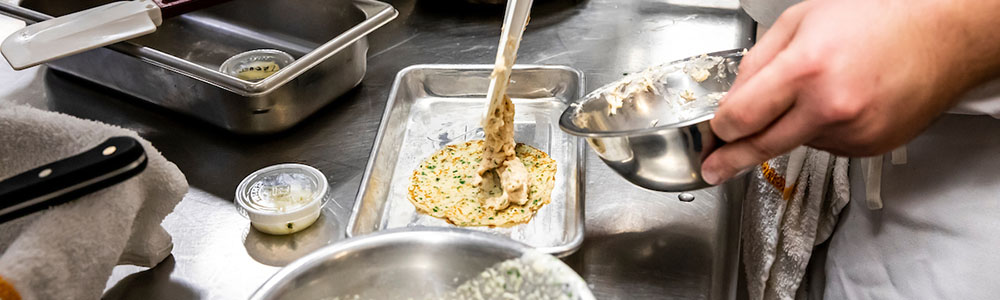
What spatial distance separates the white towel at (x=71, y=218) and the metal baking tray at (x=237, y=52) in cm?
26

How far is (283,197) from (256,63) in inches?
19.5

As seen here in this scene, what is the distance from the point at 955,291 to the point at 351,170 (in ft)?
2.73

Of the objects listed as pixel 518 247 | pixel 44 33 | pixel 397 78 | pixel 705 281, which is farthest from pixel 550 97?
pixel 44 33

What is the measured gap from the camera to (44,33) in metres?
1.07

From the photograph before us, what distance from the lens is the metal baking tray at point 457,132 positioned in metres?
1.03

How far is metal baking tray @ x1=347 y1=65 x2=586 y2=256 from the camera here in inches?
40.6

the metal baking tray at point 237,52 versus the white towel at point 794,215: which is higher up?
the metal baking tray at point 237,52

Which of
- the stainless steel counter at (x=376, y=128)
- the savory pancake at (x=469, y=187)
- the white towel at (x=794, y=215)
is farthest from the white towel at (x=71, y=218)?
the white towel at (x=794, y=215)

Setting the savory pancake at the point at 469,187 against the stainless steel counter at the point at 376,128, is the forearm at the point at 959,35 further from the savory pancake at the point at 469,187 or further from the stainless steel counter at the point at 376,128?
the savory pancake at the point at 469,187

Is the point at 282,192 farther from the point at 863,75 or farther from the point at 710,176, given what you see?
the point at 863,75

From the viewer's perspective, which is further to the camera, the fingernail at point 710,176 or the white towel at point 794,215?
the white towel at point 794,215

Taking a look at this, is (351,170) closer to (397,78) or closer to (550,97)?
(397,78)

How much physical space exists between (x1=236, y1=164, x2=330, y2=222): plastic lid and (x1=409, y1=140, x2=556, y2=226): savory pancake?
15 cm

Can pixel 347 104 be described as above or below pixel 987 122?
below
